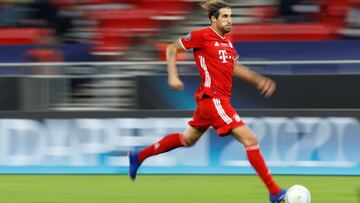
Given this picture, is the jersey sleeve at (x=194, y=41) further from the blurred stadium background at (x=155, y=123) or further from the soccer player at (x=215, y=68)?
the blurred stadium background at (x=155, y=123)

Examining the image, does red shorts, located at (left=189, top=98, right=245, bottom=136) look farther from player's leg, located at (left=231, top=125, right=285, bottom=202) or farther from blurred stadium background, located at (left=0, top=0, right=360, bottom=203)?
blurred stadium background, located at (left=0, top=0, right=360, bottom=203)

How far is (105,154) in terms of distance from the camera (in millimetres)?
12195

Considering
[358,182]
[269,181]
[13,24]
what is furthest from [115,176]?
[13,24]

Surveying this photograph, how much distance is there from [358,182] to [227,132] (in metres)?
3.01

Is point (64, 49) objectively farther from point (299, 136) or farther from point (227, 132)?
point (227, 132)

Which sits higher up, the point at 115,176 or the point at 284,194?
the point at 284,194

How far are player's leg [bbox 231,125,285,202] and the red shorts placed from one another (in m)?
0.07

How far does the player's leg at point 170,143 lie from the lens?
892cm

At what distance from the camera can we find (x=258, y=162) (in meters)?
8.10

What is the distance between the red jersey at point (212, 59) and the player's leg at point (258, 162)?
1.41 feet

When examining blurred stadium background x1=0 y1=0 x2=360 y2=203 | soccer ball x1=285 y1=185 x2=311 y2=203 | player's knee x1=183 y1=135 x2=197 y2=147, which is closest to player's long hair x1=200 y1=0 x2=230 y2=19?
player's knee x1=183 y1=135 x2=197 y2=147

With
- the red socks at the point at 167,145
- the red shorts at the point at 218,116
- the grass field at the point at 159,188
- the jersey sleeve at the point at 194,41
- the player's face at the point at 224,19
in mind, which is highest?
the player's face at the point at 224,19

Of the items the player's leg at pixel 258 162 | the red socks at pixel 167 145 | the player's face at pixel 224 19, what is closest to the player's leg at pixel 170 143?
the red socks at pixel 167 145

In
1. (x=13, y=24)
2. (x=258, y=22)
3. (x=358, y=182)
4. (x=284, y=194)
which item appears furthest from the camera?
(x=13, y=24)
